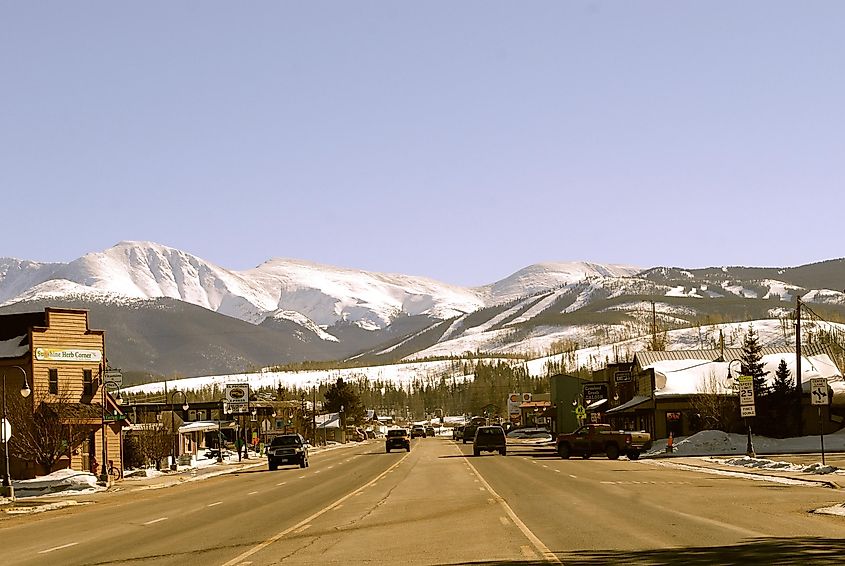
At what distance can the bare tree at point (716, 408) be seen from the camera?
76375 mm

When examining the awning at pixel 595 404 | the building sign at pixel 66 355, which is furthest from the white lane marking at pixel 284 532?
the awning at pixel 595 404

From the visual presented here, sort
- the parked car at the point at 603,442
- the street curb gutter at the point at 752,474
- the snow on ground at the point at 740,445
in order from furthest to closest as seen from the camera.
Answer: the snow on ground at the point at 740,445, the parked car at the point at 603,442, the street curb gutter at the point at 752,474

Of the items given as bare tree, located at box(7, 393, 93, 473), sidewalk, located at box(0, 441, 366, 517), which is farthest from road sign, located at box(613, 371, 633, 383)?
bare tree, located at box(7, 393, 93, 473)

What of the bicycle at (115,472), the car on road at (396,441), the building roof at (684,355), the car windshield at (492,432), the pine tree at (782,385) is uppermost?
the building roof at (684,355)

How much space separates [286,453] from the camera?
230 feet

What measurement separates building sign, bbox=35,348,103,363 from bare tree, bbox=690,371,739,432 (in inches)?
1579

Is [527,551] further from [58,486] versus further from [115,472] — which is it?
[115,472]

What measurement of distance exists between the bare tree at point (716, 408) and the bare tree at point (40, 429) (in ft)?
137

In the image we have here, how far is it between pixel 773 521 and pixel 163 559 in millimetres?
12159

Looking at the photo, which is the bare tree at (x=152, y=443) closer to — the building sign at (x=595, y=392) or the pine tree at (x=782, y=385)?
the pine tree at (x=782, y=385)

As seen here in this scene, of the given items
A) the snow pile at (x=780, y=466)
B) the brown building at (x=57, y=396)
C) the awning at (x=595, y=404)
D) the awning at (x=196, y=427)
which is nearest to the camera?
the snow pile at (x=780, y=466)

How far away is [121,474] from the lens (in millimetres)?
60812

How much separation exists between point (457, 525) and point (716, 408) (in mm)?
56253

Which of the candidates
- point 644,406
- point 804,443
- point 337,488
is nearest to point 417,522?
point 337,488
